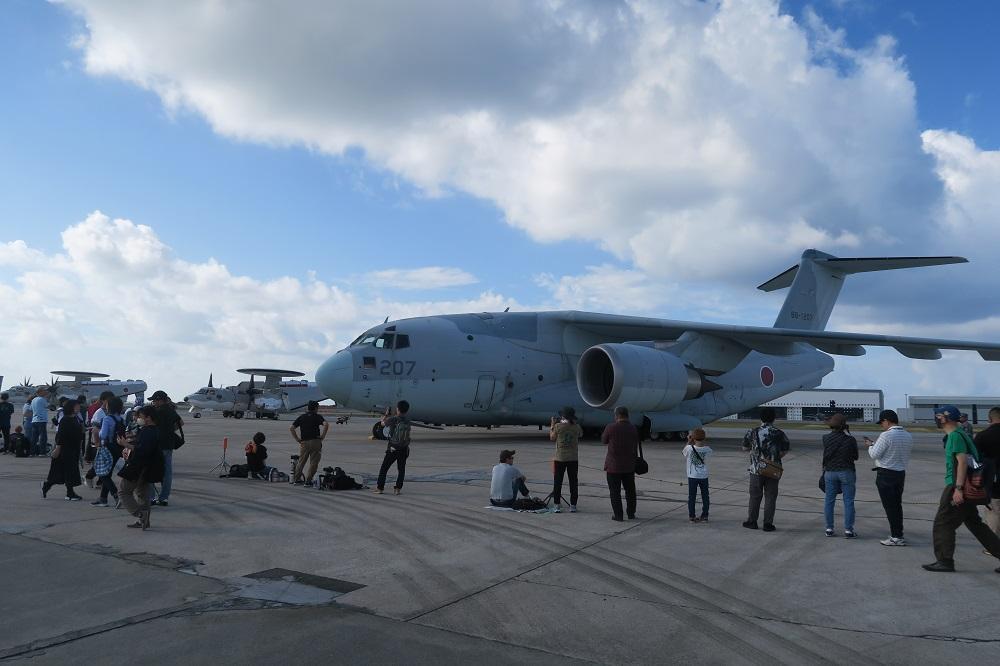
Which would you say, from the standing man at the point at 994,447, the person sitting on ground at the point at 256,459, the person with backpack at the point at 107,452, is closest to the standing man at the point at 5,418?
the person sitting on ground at the point at 256,459

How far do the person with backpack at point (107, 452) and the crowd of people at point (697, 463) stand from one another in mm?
13

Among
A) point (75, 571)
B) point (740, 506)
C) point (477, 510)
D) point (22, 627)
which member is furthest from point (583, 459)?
point (22, 627)

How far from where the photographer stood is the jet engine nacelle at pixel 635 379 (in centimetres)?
1884

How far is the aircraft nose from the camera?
19281 mm

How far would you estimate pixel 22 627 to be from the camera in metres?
4.34

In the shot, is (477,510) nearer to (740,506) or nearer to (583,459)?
(740,506)

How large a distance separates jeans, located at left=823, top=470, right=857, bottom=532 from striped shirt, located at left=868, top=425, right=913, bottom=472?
15.2 inches

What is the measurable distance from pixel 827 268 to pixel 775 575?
2280 centimetres

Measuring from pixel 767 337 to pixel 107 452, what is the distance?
1740cm

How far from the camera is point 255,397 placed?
50.5m

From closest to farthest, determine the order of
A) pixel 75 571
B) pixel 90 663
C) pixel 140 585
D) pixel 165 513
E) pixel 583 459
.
Result: pixel 90 663 → pixel 140 585 → pixel 75 571 → pixel 165 513 → pixel 583 459

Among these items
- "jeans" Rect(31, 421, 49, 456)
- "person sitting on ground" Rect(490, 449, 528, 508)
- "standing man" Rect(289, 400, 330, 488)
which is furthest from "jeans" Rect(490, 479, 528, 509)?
"jeans" Rect(31, 421, 49, 456)

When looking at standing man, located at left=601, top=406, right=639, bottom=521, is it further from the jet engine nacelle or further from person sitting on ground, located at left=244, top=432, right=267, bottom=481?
the jet engine nacelle

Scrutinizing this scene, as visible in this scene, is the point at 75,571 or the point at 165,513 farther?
the point at 165,513
